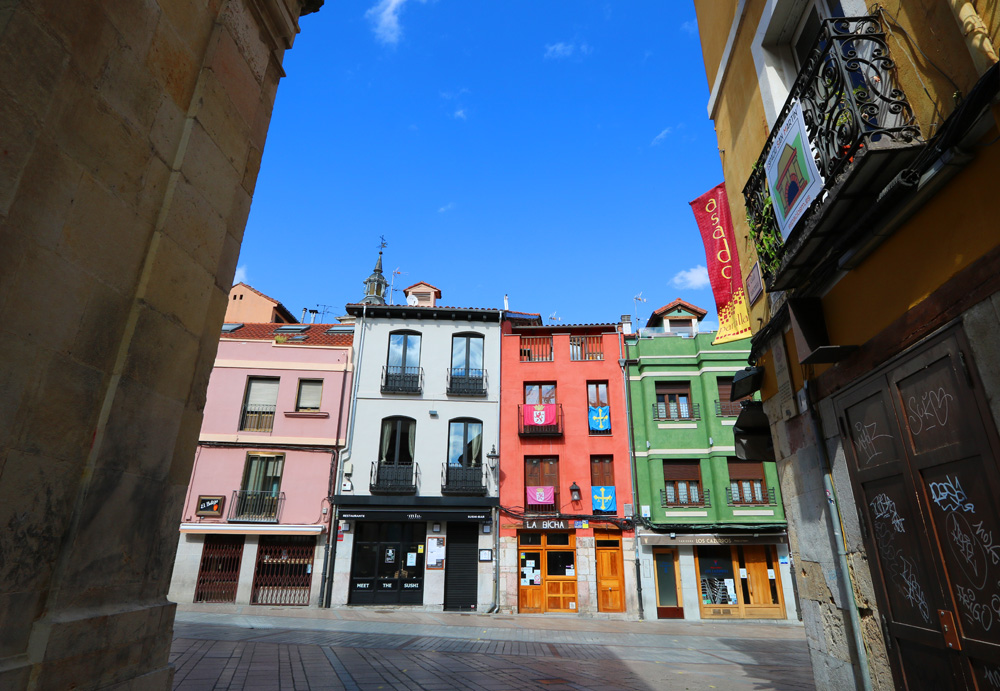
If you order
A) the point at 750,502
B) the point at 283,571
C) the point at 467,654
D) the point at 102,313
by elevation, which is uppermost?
the point at 750,502

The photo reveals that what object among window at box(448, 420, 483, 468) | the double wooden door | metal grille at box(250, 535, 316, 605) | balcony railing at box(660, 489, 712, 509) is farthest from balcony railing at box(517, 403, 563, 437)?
the double wooden door

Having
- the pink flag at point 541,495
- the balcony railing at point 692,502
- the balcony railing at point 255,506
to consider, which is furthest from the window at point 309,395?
the balcony railing at point 692,502

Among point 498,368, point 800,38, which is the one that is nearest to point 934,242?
point 800,38

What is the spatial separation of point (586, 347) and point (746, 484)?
8013 millimetres

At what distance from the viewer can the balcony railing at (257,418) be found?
69.5 feet

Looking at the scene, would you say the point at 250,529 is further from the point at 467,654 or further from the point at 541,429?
the point at 467,654

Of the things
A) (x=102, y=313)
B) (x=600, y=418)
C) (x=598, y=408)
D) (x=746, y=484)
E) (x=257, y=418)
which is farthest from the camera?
(x=598, y=408)

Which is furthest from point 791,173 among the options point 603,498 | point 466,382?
point 466,382

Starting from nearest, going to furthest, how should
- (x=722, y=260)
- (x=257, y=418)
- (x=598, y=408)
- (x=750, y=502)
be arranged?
1. (x=722, y=260)
2. (x=750, y=502)
3. (x=257, y=418)
4. (x=598, y=408)

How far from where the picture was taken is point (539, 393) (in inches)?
902

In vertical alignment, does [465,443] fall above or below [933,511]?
above

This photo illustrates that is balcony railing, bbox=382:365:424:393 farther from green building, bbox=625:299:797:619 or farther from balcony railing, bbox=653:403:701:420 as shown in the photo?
balcony railing, bbox=653:403:701:420

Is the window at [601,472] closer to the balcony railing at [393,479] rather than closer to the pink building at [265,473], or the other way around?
the balcony railing at [393,479]

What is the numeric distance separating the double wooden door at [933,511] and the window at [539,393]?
17.8m
